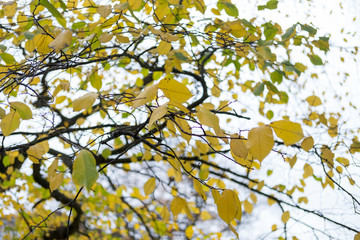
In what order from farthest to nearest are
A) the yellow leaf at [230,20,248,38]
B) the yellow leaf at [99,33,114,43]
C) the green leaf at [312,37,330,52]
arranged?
the green leaf at [312,37,330,52]
the yellow leaf at [230,20,248,38]
the yellow leaf at [99,33,114,43]

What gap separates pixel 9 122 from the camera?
0.92 m

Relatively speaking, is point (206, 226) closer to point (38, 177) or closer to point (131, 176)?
point (131, 176)

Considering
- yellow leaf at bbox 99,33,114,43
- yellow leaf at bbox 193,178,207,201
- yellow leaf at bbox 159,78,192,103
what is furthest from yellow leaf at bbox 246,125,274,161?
yellow leaf at bbox 99,33,114,43

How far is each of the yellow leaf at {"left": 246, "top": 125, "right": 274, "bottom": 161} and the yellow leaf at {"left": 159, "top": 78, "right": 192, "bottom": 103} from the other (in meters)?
0.17

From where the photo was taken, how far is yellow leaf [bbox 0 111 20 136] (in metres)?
0.92

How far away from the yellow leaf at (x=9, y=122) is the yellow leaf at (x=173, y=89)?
0.52m

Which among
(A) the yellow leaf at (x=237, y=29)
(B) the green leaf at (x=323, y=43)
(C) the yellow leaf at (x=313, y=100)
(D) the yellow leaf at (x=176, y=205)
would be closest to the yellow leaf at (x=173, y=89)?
(D) the yellow leaf at (x=176, y=205)

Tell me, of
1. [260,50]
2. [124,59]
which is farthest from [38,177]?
[260,50]

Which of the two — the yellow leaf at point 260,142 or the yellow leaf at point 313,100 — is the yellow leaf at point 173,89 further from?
the yellow leaf at point 313,100

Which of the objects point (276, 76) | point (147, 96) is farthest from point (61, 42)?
point (276, 76)

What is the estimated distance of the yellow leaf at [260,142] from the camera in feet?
2.03

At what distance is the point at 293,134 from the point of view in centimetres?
66

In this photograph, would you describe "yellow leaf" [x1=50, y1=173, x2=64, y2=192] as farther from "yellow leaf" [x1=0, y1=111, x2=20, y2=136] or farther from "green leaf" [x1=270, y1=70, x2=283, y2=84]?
"green leaf" [x1=270, y1=70, x2=283, y2=84]

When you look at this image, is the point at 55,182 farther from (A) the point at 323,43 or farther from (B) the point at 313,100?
(A) the point at 323,43
